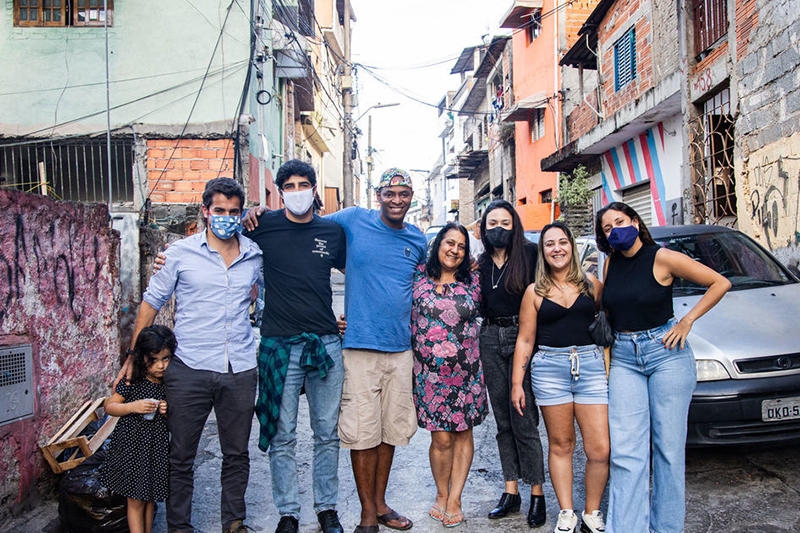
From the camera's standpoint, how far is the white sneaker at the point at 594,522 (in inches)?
134

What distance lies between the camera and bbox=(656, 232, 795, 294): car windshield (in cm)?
516

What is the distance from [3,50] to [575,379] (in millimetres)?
11276

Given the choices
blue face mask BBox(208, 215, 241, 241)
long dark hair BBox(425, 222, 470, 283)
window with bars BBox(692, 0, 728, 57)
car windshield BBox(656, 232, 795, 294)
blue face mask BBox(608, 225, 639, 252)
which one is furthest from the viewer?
window with bars BBox(692, 0, 728, 57)

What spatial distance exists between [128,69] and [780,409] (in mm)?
10679

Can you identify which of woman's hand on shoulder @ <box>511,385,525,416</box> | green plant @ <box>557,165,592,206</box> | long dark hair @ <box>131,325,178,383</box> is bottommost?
woman's hand on shoulder @ <box>511,385,525,416</box>

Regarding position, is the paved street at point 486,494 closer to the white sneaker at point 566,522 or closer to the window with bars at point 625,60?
the white sneaker at point 566,522

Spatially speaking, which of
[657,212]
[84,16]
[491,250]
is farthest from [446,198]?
[491,250]

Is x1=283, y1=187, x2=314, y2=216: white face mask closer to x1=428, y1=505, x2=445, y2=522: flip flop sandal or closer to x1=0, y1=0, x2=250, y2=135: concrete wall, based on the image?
x1=428, y1=505, x2=445, y2=522: flip flop sandal

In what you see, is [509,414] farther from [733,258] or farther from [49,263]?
[49,263]

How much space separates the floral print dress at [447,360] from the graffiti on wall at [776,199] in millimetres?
5120

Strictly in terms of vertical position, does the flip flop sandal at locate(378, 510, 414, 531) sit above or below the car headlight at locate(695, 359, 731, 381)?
below

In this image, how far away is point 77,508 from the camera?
3.45m

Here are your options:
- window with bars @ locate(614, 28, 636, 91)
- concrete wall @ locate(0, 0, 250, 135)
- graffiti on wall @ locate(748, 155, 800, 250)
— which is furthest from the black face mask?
window with bars @ locate(614, 28, 636, 91)

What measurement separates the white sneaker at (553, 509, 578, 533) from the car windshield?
2.33 meters
